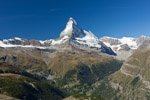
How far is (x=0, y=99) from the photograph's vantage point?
171375 millimetres

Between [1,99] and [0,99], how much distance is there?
33.2 inches

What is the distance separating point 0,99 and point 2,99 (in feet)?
5.54

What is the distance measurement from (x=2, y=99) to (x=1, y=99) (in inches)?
33.3

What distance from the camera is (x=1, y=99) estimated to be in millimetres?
171500

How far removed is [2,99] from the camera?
17162 centimetres
